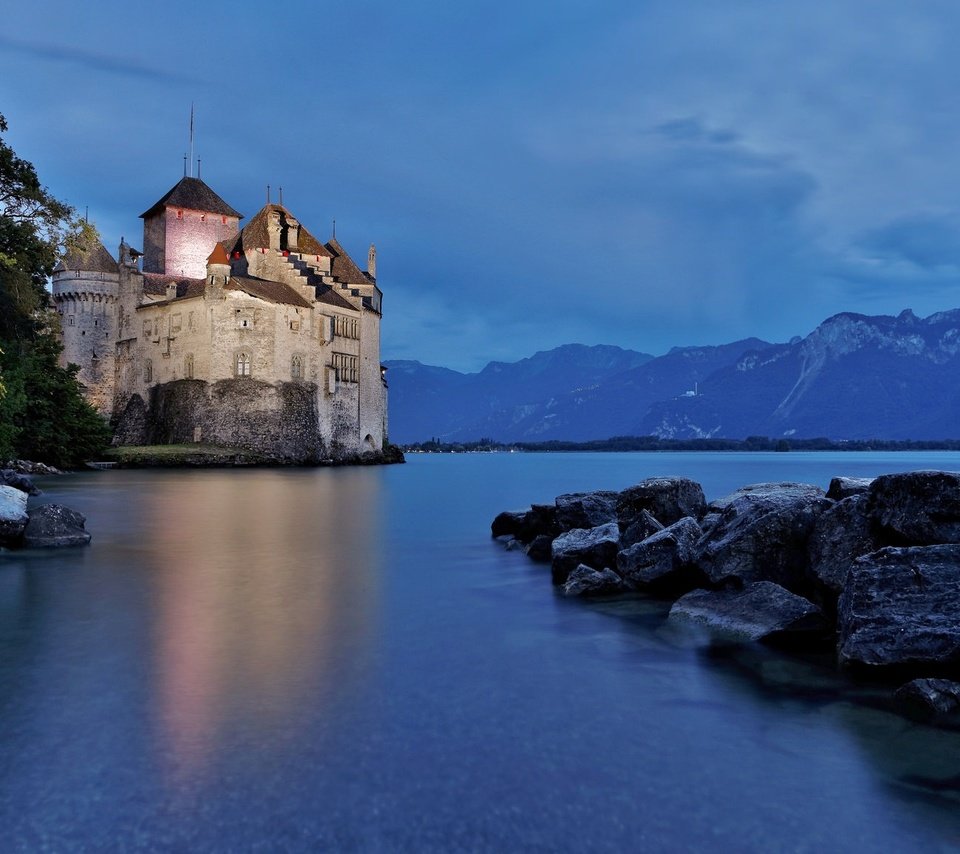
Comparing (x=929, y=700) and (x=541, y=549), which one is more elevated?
(x=541, y=549)

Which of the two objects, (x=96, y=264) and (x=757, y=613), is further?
(x=96, y=264)

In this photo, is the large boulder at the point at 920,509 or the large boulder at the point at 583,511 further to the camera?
the large boulder at the point at 583,511

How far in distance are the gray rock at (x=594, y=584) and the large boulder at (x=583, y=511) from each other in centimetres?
473

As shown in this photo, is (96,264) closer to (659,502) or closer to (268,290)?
(268,290)

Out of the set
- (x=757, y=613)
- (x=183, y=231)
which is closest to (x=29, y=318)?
(x=757, y=613)

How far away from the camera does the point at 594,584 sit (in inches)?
541

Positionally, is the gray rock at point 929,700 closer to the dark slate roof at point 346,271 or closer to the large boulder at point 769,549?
the large boulder at point 769,549

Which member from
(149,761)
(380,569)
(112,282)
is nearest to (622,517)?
(380,569)

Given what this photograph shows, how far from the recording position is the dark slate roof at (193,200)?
281 feet

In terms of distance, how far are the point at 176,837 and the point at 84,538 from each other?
1583 centimetres

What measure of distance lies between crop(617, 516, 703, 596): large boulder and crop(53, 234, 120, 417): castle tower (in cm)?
7871

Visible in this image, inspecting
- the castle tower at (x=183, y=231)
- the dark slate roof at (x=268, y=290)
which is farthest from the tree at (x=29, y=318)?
the castle tower at (x=183, y=231)

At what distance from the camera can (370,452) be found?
83.7 m

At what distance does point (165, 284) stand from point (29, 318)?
2070 inches
